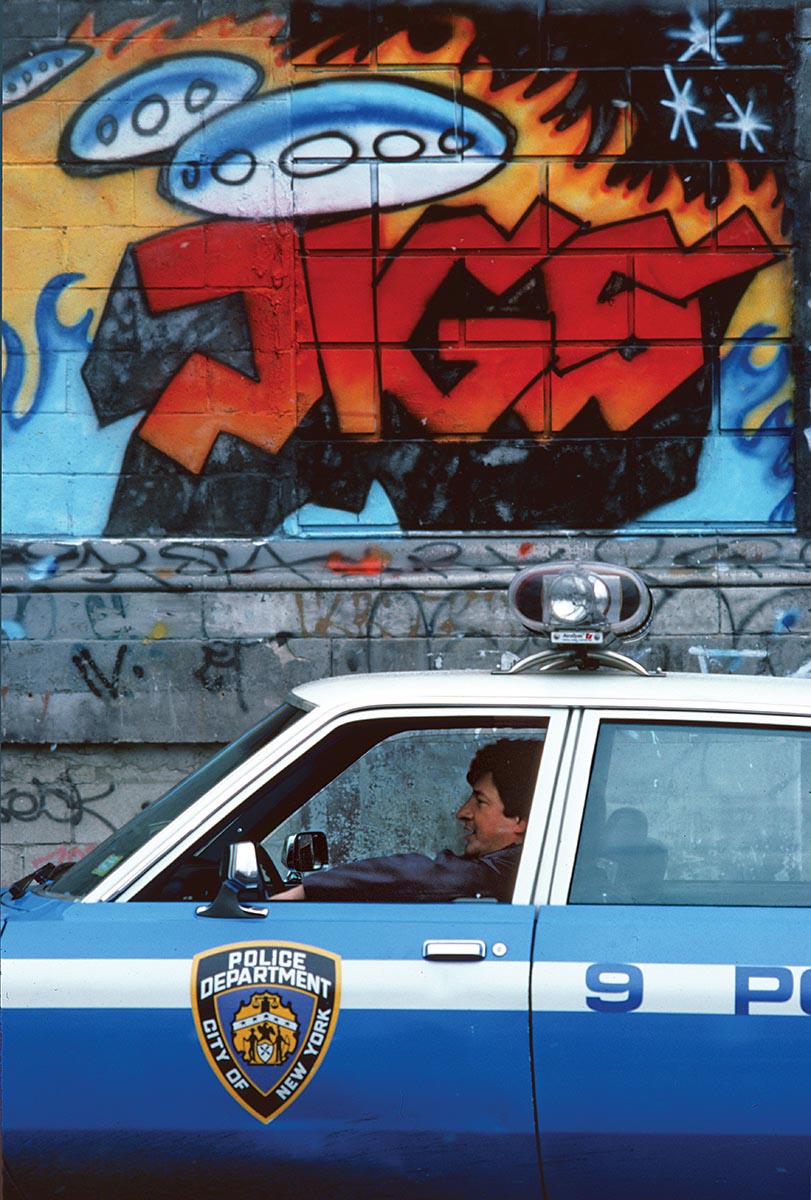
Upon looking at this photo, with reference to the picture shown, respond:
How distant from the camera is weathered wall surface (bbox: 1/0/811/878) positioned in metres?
7.85

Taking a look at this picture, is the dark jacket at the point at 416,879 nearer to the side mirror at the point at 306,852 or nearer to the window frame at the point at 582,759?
the window frame at the point at 582,759

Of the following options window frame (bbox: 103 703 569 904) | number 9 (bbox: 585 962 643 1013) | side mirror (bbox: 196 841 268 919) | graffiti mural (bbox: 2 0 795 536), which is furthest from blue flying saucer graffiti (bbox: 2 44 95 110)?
number 9 (bbox: 585 962 643 1013)

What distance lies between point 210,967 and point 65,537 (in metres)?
5.16

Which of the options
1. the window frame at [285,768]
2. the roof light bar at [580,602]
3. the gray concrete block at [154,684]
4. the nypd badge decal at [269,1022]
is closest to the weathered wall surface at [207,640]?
the gray concrete block at [154,684]

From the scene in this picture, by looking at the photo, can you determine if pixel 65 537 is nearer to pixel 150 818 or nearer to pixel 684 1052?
pixel 150 818

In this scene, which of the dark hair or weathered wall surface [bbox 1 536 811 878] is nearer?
the dark hair

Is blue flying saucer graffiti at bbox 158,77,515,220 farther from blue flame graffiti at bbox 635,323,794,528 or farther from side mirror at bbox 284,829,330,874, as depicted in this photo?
side mirror at bbox 284,829,330,874

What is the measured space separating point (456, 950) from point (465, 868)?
0.46 meters

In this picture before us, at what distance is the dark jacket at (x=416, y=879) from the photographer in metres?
3.35

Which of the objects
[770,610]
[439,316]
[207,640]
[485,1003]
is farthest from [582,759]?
[439,316]

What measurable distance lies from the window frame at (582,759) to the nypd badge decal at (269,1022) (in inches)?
19.6

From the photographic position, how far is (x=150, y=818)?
3473mm

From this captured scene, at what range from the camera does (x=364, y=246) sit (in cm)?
786

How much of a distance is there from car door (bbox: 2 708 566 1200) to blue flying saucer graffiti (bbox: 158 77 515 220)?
5557 millimetres
